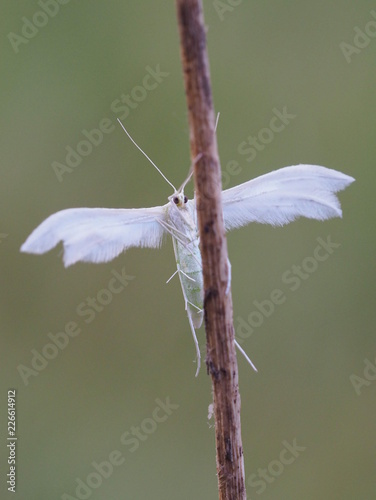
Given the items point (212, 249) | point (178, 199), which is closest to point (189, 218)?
point (178, 199)

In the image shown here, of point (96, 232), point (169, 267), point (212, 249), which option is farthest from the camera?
point (169, 267)

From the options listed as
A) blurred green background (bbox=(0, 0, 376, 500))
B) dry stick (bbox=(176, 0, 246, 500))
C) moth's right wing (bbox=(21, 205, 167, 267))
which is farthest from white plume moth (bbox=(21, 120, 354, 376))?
blurred green background (bbox=(0, 0, 376, 500))

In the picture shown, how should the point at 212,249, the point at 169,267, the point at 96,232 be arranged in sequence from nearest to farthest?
1. the point at 212,249
2. the point at 96,232
3. the point at 169,267

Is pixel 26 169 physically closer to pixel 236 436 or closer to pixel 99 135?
pixel 99 135

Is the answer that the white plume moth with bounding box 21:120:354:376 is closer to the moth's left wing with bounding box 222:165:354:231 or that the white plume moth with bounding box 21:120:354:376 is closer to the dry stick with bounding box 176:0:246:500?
the moth's left wing with bounding box 222:165:354:231

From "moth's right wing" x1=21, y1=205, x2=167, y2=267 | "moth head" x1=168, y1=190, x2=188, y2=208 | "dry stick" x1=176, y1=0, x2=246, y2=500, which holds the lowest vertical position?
"dry stick" x1=176, y1=0, x2=246, y2=500

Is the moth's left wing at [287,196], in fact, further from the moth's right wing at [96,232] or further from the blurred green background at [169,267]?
the blurred green background at [169,267]

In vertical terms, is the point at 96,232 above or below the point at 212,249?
above

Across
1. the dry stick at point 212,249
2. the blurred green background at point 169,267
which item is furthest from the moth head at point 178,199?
the blurred green background at point 169,267

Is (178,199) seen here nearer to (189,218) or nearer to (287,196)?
(189,218)
